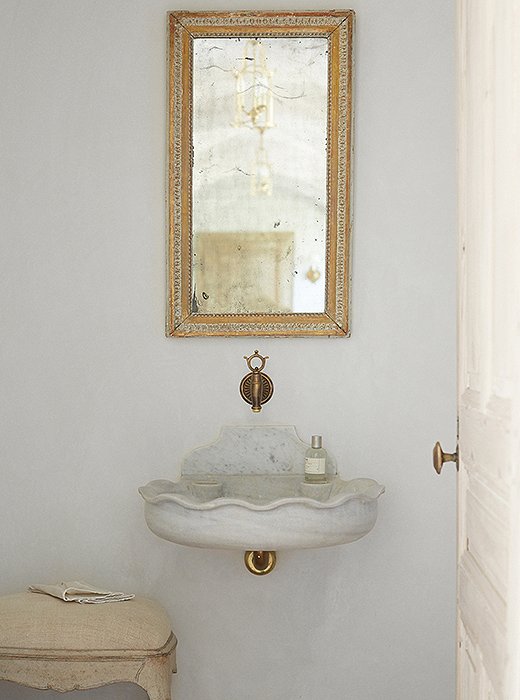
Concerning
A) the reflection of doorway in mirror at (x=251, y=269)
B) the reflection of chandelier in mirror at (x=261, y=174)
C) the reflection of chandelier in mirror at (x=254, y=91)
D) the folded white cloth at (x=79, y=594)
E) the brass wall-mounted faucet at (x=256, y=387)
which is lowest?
the folded white cloth at (x=79, y=594)

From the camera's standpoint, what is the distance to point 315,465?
3.07 meters

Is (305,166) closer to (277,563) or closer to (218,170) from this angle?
(218,170)

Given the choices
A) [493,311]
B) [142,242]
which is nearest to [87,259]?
[142,242]

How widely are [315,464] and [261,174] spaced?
0.96 metres

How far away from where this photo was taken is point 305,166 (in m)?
3.17

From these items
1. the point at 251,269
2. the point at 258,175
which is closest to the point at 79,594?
the point at 251,269

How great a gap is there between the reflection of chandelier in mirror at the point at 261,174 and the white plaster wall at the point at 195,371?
294 millimetres

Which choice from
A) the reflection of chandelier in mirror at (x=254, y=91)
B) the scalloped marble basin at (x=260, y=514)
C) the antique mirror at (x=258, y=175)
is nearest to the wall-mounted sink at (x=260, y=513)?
the scalloped marble basin at (x=260, y=514)

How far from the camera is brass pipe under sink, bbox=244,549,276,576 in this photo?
302 cm

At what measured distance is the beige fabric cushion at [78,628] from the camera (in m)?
2.65

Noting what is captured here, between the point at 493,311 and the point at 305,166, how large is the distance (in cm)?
175

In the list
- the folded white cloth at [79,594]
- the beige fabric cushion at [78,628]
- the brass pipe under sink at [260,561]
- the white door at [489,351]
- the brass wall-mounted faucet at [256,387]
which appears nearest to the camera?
the white door at [489,351]

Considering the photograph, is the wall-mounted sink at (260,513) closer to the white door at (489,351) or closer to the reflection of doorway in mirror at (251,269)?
the reflection of doorway in mirror at (251,269)

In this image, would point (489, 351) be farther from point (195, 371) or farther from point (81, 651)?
point (195, 371)
